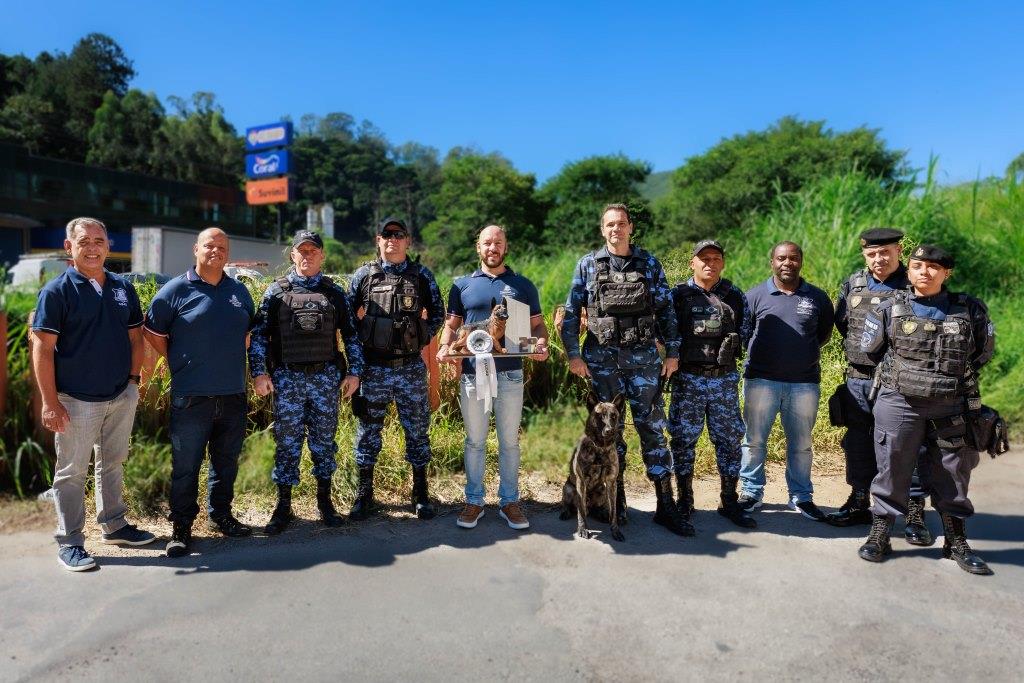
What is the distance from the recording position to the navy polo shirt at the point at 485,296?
12.7 feet

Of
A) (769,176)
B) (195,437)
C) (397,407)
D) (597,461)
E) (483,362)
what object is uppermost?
(769,176)

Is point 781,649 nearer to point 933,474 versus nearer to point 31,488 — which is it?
point 933,474

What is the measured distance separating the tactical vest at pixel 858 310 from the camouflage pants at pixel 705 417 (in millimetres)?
790

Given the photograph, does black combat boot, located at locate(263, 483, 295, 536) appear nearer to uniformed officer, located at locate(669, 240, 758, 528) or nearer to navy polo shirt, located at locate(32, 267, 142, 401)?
navy polo shirt, located at locate(32, 267, 142, 401)

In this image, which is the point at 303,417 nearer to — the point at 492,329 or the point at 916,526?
the point at 492,329

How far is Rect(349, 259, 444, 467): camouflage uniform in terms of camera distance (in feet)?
13.0

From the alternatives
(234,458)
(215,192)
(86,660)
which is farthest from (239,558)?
(215,192)

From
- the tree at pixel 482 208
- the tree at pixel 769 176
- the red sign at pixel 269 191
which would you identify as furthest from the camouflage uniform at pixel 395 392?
the red sign at pixel 269 191

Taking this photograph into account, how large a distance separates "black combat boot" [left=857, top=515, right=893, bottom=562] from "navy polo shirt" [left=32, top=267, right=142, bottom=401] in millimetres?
4376

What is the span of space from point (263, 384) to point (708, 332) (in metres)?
2.78

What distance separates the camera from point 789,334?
4066mm

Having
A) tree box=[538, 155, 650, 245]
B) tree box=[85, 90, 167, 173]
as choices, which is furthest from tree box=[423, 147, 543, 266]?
tree box=[85, 90, 167, 173]

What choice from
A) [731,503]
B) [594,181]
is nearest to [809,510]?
[731,503]

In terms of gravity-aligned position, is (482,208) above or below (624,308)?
above
